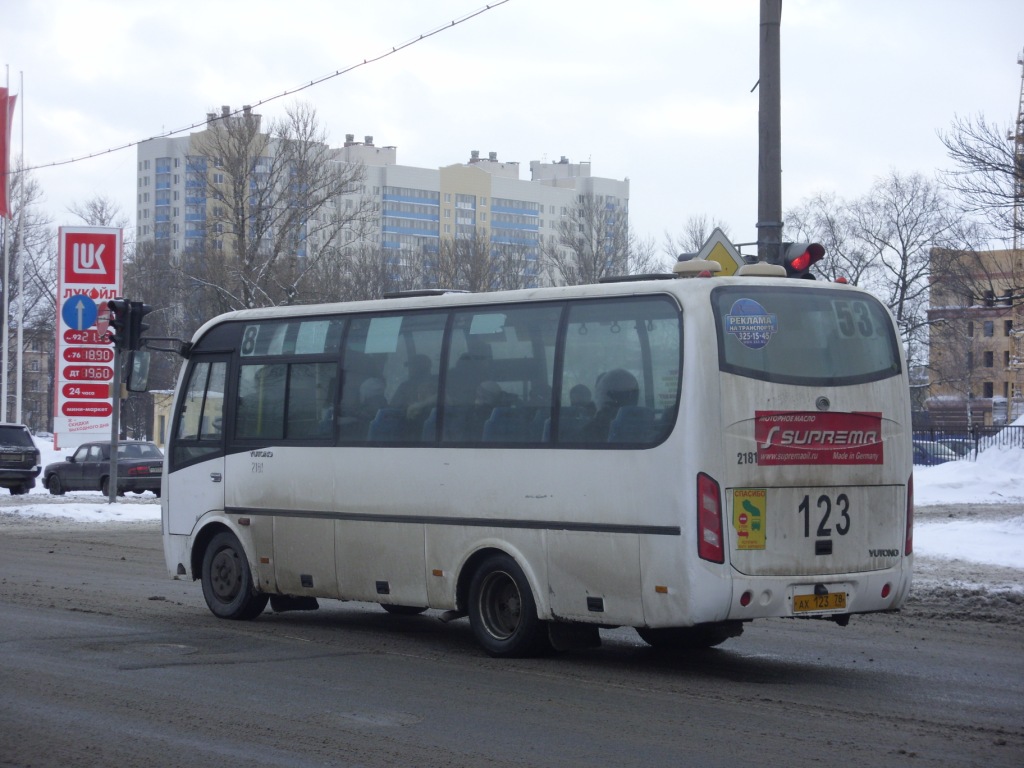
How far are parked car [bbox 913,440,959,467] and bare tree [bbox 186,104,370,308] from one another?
2456cm

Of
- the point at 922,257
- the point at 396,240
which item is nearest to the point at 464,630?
the point at 922,257

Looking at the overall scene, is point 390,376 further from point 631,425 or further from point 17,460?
point 17,460

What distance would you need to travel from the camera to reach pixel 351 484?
1151 centimetres

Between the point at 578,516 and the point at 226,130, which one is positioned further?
the point at 226,130

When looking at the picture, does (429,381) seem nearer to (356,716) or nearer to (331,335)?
(331,335)

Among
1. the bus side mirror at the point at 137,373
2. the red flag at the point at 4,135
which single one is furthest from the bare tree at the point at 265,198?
the bus side mirror at the point at 137,373

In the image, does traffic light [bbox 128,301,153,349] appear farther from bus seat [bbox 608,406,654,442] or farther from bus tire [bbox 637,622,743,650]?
bus seat [bbox 608,406,654,442]

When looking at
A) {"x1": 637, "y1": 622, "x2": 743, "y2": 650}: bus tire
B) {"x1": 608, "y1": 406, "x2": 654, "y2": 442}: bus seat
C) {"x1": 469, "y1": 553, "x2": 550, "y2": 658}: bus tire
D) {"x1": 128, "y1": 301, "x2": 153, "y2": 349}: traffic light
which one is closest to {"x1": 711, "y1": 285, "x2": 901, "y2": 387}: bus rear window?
{"x1": 608, "y1": 406, "x2": 654, "y2": 442}: bus seat

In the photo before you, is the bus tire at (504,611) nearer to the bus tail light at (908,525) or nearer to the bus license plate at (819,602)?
the bus license plate at (819,602)

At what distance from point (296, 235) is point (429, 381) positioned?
1954 inches

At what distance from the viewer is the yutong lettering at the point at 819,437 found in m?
9.41

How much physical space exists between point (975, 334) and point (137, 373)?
296ft

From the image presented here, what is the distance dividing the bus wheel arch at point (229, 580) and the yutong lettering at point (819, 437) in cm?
522

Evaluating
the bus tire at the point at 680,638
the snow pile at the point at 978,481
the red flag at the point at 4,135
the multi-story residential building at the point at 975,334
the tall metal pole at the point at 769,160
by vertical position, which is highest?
the red flag at the point at 4,135
